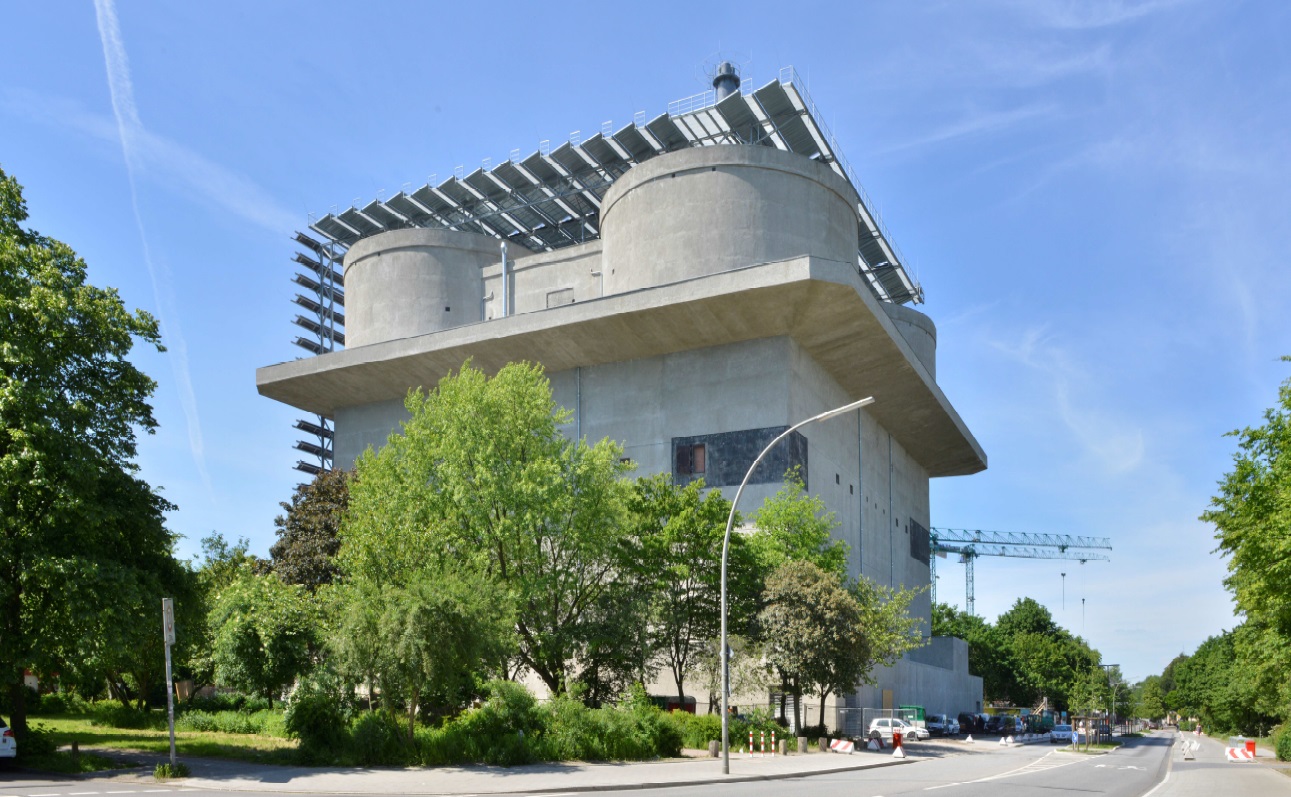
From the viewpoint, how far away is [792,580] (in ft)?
119

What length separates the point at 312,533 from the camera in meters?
48.4

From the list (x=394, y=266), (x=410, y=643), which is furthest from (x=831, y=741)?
(x=394, y=266)

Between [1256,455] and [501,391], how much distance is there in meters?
23.1

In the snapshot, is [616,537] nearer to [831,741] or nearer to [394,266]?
[831,741]

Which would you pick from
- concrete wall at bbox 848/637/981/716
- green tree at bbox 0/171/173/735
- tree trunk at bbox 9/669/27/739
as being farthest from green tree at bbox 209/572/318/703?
concrete wall at bbox 848/637/981/716

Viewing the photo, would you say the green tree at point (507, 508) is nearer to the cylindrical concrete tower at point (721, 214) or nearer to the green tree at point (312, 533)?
the green tree at point (312, 533)

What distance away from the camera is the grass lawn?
24.5 m

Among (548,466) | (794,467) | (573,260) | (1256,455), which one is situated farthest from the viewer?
(573,260)

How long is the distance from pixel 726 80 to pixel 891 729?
38.2 m

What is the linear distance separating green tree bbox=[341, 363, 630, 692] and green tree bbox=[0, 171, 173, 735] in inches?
325

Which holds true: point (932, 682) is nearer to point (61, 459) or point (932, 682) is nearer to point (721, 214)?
point (721, 214)

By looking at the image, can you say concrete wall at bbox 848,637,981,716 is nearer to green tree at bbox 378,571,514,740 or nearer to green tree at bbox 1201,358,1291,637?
green tree at bbox 1201,358,1291,637

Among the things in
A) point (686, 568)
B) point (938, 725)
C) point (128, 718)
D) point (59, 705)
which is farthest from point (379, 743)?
point (938, 725)

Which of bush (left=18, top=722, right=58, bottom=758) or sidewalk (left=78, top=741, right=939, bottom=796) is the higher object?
bush (left=18, top=722, right=58, bottom=758)
